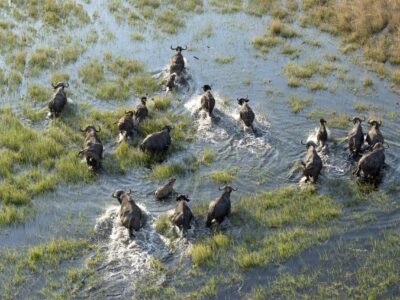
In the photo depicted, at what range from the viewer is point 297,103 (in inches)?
784

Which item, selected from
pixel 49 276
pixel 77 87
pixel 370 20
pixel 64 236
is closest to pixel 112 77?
pixel 77 87

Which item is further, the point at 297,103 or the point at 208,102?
the point at 297,103

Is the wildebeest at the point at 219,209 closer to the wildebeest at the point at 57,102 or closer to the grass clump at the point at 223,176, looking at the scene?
the grass clump at the point at 223,176

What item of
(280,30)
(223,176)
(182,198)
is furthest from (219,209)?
(280,30)

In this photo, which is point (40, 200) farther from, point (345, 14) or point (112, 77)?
point (345, 14)

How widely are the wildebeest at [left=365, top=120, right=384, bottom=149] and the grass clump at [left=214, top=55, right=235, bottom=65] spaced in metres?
7.12

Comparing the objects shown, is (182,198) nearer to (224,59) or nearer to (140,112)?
(140,112)

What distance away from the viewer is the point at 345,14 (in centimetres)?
2644

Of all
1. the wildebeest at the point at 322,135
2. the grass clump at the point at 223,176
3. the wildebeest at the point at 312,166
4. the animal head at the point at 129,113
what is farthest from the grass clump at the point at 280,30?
the grass clump at the point at 223,176

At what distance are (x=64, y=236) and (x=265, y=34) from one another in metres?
14.9

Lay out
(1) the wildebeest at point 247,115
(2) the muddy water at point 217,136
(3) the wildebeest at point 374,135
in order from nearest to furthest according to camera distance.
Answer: (2) the muddy water at point 217,136 < (3) the wildebeest at point 374,135 < (1) the wildebeest at point 247,115

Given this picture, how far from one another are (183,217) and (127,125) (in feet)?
16.0

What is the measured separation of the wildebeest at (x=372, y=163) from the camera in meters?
15.8

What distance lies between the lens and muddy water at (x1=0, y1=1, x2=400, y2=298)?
13.9 metres
